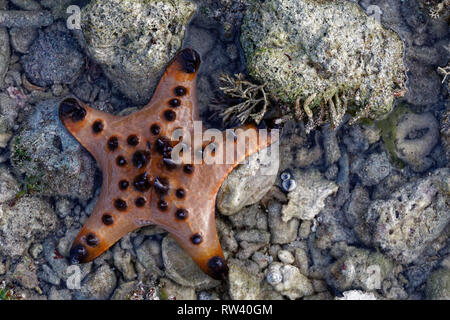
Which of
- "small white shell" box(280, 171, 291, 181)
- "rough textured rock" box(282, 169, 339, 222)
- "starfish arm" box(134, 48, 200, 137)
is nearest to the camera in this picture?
"starfish arm" box(134, 48, 200, 137)

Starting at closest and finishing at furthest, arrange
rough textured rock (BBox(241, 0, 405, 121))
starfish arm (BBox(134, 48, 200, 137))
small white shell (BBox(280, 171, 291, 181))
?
rough textured rock (BBox(241, 0, 405, 121)), starfish arm (BBox(134, 48, 200, 137)), small white shell (BBox(280, 171, 291, 181))

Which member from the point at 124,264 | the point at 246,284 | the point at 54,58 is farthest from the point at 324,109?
the point at 54,58

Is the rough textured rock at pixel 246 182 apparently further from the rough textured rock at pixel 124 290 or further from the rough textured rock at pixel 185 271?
the rough textured rock at pixel 124 290

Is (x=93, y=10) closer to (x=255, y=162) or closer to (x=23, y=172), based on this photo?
(x=23, y=172)

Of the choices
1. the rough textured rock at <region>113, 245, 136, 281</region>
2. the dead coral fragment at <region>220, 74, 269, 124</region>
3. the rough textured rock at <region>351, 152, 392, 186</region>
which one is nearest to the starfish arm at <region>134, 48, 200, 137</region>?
the dead coral fragment at <region>220, 74, 269, 124</region>

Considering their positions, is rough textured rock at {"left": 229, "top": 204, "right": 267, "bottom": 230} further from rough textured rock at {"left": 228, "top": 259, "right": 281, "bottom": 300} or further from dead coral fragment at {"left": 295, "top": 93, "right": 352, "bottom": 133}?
dead coral fragment at {"left": 295, "top": 93, "right": 352, "bottom": 133}

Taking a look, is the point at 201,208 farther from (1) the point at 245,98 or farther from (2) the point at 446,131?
(2) the point at 446,131

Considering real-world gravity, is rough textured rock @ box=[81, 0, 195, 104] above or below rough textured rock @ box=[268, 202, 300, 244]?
above
